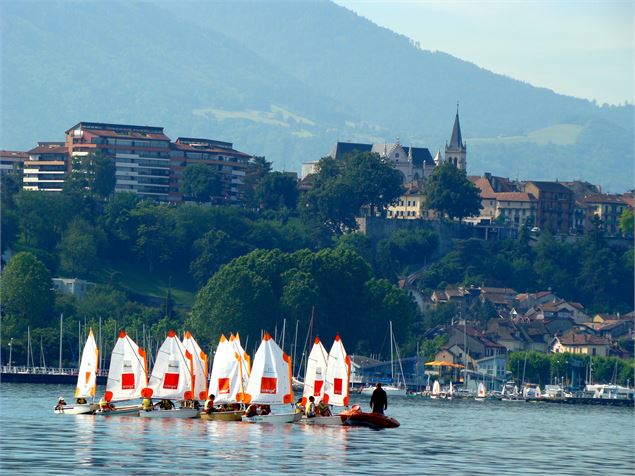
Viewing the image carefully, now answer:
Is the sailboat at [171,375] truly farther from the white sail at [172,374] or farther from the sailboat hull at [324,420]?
the sailboat hull at [324,420]

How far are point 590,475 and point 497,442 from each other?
2252 cm

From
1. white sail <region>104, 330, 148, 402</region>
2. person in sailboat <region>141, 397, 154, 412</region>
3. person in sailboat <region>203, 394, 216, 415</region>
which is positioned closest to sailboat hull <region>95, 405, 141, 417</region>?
person in sailboat <region>141, 397, 154, 412</region>

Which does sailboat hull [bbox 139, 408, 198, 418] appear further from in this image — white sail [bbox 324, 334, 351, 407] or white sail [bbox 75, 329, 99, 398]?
white sail [bbox 75, 329, 99, 398]

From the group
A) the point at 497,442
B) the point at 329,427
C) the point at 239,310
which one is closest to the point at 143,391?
the point at 329,427

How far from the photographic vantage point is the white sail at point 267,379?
97688 millimetres

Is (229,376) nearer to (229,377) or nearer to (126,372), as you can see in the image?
(229,377)

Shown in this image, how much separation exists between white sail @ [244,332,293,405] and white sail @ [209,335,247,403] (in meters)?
0.93

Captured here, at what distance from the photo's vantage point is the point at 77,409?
10156 cm

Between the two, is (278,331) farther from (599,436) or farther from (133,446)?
(133,446)

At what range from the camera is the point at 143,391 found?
10125 cm

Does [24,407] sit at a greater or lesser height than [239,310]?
lesser

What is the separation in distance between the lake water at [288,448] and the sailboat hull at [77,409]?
0.95m

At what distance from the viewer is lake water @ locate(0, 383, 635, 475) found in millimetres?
68750

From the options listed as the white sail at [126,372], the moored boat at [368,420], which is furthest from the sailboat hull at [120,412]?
the moored boat at [368,420]
